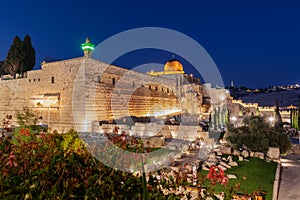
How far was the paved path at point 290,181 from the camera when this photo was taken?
5.50 metres

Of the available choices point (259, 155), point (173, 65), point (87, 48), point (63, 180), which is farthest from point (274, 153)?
point (173, 65)

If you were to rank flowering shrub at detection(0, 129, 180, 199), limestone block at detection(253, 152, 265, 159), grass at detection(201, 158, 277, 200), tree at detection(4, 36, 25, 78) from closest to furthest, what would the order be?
1. flowering shrub at detection(0, 129, 180, 199)
2. grass at detection(201, 158, 277, 200)
3. limestone block at detection(253, 152, 265, 159)
4. tree at detection(4, 36, 25, 78)

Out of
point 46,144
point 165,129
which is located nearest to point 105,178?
point 46,144

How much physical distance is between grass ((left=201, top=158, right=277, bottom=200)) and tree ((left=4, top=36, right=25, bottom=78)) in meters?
22.4

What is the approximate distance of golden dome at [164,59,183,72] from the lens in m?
29.5

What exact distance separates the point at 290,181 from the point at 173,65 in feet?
78.8

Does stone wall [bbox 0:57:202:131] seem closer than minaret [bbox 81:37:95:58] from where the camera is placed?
Yes

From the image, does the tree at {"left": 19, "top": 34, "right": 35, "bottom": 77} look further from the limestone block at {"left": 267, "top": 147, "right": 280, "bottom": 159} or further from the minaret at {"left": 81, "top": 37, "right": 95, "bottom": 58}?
the limestone block at {"left": 267, "top": 147, "right": 280, "bottom": 159}

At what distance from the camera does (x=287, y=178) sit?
23.2 ft

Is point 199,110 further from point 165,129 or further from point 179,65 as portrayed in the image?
point 165,129

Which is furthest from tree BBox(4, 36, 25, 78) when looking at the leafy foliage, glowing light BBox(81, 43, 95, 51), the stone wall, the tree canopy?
the leafy foliage

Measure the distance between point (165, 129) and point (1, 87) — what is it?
15.9 meters

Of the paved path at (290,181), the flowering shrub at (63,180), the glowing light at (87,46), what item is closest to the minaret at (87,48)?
the glowing light at (87,46)

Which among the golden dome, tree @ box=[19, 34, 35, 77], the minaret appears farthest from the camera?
the golden dome
